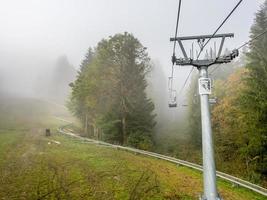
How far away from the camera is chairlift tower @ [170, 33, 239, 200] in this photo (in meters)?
9.90

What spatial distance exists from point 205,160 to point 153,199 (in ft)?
21.0

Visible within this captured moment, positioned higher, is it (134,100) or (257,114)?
(134,100)

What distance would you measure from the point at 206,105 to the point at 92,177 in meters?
10.9

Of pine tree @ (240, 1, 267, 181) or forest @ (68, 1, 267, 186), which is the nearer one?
pine tree @ (240, 1, 267, 181)

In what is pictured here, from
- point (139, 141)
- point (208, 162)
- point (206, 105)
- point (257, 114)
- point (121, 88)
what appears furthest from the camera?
point (121, 88)

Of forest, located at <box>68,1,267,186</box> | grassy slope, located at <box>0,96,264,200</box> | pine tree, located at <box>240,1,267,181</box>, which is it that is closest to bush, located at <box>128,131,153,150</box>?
forest, located at <box>68,1,267,186</box>

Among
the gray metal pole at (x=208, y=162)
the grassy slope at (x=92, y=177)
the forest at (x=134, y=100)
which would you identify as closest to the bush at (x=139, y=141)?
the forest at (x=134, y=100)

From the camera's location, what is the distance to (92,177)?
19.0m

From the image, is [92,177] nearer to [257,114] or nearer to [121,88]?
[257,114]

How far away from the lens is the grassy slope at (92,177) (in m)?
16.1

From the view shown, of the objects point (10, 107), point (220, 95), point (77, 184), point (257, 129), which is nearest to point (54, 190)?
point (77, 184)

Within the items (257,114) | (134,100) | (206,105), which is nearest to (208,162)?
(206,105)

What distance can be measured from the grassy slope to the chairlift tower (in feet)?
21.2

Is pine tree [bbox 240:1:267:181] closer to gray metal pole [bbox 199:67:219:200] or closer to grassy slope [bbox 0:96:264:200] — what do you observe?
grassy slope [bbox 0:96:264:200]
